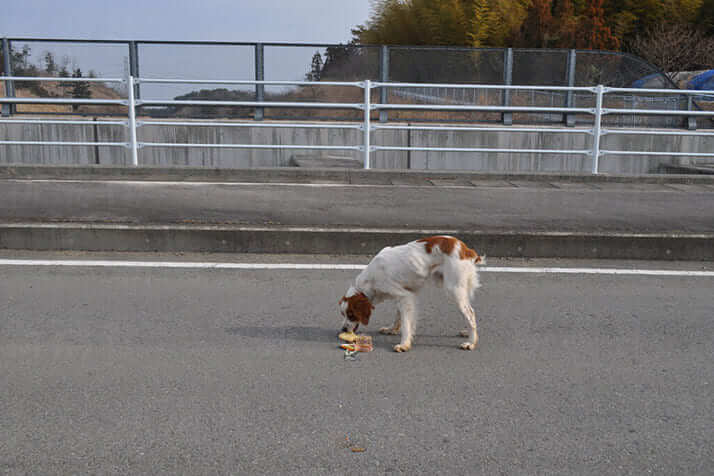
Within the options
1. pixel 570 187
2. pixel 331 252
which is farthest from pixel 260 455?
pixel 570 187

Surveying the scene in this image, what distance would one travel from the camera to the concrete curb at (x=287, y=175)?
1066cm

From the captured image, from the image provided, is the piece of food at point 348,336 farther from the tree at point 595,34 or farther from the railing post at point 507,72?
the tree at point 595,34

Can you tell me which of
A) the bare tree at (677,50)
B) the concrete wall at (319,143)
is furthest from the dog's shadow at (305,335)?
the bare tree at (677,50)

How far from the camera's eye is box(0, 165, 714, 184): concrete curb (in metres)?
10.7

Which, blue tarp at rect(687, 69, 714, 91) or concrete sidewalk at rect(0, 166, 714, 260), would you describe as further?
blue tarp at rect(687, 69, 714, 91)

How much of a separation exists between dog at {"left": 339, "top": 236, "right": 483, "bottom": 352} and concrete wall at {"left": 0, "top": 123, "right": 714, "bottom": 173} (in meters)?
9.89

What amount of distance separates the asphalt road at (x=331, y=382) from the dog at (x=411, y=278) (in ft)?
0.72

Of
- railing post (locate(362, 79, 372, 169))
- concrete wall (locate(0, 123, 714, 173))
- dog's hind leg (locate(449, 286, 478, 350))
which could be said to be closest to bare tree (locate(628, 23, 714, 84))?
concrete wall (locate(0, 123, 714, 173))

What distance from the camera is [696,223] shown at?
7738 millimetres

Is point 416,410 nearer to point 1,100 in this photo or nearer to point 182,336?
point 182,336

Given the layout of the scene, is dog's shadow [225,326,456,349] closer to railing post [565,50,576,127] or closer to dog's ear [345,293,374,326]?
dog's ear [345,293,374,326]

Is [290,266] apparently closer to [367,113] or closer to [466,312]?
[466,312]

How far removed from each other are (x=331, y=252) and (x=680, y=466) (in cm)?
431

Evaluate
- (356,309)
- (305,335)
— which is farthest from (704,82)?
(356,309)
